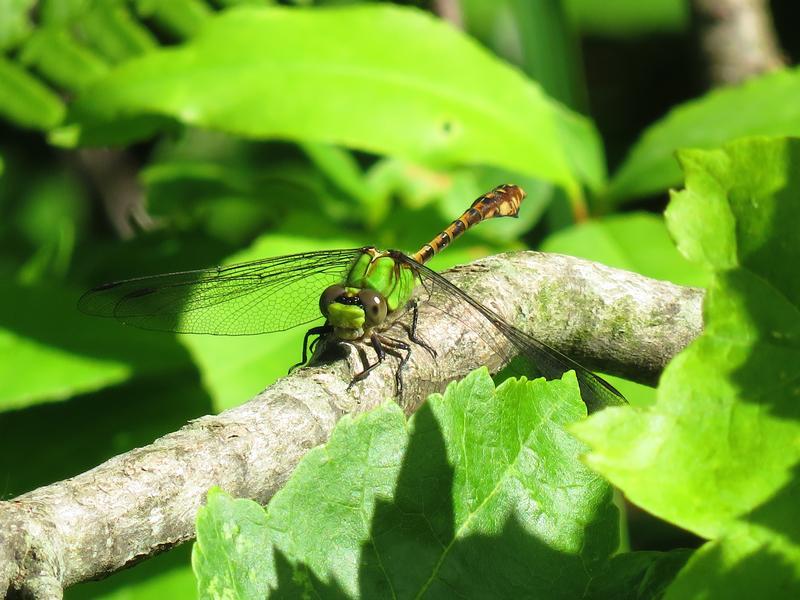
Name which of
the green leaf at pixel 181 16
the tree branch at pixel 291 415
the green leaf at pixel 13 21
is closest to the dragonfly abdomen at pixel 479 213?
the tree branch at pixel 291 415

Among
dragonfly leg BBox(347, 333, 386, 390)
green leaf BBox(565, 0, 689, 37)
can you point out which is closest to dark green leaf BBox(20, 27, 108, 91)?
dragonfly leg BBox(347, 333, 386, 390)

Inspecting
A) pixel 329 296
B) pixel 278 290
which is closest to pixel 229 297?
pixel 278 290

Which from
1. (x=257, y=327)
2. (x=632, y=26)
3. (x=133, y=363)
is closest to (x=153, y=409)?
(x=133, y=363)

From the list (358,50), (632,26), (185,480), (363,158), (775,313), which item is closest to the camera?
(775,313)

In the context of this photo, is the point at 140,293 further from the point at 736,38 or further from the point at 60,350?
the point at 736,38

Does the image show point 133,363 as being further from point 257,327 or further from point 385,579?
point 385,579

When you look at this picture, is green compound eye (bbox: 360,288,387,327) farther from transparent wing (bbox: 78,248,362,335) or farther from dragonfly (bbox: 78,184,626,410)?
transparent wing (bbox: 78,248,362,335)
